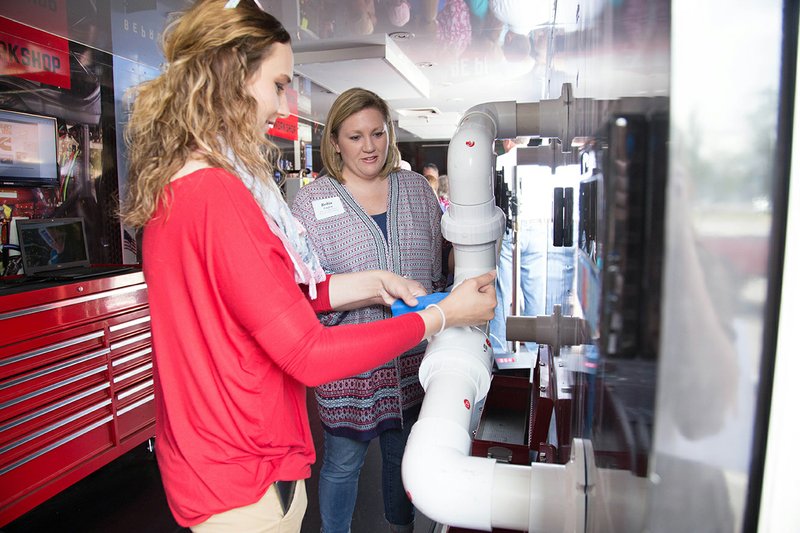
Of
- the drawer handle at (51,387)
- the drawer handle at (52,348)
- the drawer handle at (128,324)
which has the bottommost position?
the drawer handle at (51,387)

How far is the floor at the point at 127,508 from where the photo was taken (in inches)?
92.4

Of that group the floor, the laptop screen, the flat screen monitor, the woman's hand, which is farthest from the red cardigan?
the flat screen monitor

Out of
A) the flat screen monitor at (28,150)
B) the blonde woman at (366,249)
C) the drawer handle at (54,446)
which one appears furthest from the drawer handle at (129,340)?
the blonde woman at (366,249)

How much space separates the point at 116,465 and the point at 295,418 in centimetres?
251

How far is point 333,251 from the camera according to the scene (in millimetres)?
1739

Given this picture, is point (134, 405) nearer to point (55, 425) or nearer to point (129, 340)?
point (129, 340)

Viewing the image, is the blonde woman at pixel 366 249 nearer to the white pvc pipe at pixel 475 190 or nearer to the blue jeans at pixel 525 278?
the white pvc pipe at pixel 475 190

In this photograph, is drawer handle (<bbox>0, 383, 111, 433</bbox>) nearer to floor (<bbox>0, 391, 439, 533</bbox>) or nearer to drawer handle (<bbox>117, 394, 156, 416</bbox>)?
drawer handle (<bbox>117, 394, 156, 416</bbox>)

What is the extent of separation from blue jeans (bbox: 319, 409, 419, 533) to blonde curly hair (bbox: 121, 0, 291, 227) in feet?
3.70

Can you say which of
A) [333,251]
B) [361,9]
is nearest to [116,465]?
[333,251]

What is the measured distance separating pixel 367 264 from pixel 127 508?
68.7 inches

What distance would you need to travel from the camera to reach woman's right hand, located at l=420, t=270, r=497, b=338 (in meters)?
1.03

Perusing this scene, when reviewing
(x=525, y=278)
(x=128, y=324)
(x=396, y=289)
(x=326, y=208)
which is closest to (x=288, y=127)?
(x=525, y=278)

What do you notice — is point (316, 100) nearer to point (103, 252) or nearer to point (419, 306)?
point (103, 252)
